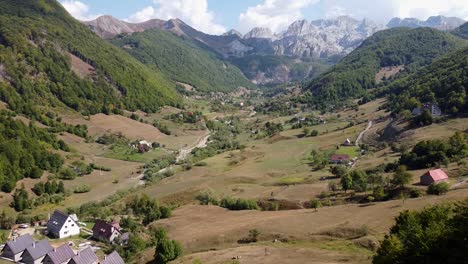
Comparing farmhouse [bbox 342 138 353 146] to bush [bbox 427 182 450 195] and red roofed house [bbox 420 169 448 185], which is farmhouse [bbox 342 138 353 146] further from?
bush [bbox 427 182 450 195]

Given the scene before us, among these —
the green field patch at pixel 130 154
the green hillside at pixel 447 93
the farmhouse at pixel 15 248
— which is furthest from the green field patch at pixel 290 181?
the green field patch at pixel 130 154

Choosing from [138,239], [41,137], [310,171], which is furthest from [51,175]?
[310,171]

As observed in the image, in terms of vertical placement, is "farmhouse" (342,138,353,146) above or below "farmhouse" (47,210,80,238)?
above

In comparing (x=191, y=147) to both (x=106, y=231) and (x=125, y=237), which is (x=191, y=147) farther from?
(x=125, y=237)

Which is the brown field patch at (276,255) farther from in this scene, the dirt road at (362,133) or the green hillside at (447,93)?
the green hillside at (447,93)

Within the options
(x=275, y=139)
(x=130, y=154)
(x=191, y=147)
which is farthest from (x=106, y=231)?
(x=191, y=147)

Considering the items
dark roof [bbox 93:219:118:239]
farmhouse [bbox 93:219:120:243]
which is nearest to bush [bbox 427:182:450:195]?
farmhouse [bbox 93:219:120:243]

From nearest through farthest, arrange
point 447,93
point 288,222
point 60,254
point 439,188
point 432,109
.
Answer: point 60,254 < point 439,188 < point 288,222 < point 432,109 < point 447,93
